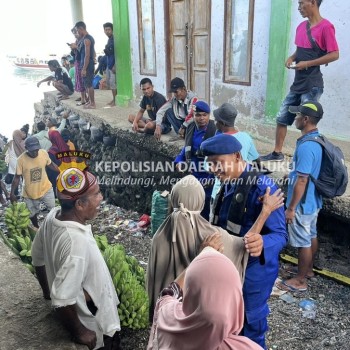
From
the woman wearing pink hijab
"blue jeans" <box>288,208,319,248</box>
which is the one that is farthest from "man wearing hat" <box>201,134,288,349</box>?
"blue jeans" <box>288,208,319,248</box>

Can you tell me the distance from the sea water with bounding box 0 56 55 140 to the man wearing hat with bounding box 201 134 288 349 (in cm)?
1750

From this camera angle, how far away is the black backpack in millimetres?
3406

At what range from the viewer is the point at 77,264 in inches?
76.0

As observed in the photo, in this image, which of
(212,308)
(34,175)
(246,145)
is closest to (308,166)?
(246,145)

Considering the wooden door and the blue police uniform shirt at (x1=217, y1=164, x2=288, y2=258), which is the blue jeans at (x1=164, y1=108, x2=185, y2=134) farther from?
the blue police uniform shirt at (x1=217, y1=164, x2=288, y2=258)

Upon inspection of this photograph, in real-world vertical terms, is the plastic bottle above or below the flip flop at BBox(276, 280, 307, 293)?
below

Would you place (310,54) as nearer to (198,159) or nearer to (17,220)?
(198,159)

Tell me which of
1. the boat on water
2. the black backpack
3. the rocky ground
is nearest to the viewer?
the rocky ground

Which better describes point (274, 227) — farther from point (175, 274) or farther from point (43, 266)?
point (43, 266)

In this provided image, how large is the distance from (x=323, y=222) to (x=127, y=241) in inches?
119

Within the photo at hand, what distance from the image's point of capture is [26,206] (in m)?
6.25

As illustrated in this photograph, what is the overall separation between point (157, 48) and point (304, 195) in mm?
5780

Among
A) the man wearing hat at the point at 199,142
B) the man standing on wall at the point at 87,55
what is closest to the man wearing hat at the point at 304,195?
the man wearing hat at the point at 199,142

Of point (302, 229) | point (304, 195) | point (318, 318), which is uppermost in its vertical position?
point (304, 195)
